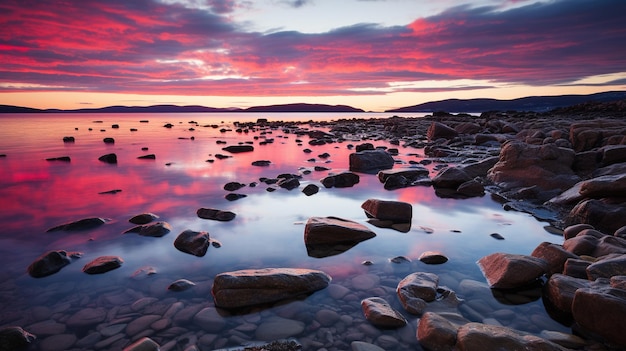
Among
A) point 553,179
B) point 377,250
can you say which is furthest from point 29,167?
point 553,179

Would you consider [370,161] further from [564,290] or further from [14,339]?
[14,339]

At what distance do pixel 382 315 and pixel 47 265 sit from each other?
451cm

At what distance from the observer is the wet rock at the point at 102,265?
465 centimetres

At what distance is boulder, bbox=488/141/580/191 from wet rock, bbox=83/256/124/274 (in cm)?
949

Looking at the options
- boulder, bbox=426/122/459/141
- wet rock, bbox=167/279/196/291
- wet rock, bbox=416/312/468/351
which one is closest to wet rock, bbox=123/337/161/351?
wet rock, bbox=167/279/196/291

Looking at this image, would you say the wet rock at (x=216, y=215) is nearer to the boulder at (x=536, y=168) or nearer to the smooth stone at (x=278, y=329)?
the smooth stone at (x=278, y=329)

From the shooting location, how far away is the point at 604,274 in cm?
372

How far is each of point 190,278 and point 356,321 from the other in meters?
2.29

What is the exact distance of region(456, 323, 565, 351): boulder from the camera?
2.88 metres

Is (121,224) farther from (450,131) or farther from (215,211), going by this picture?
(450,131)

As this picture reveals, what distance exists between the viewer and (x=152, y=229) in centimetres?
615

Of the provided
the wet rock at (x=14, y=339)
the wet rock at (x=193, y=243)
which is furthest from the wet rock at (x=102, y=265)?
the wet rock at (x=14, y=339)

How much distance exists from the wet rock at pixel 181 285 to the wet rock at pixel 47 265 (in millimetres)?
1805

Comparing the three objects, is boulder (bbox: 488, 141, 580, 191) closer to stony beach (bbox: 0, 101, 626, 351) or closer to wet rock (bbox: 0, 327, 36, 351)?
stony beach (bbox: 0, 101, 626, 351)
